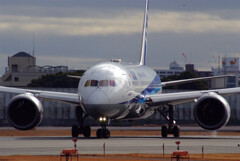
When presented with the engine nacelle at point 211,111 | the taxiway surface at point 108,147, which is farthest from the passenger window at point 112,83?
the engine nacelle at point 211,111

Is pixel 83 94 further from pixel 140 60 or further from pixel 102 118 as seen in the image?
pixel 140 60

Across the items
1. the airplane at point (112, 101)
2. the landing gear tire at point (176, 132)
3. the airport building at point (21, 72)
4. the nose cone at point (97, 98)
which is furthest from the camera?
the airport building at point (21, 72)

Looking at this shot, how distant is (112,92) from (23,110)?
649cm

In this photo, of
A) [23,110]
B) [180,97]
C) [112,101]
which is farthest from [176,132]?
[23,110]

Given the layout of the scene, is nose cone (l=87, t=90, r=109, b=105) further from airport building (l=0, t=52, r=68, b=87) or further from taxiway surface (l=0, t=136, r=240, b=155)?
airport building (l=0, t=52, r=68, b=87)

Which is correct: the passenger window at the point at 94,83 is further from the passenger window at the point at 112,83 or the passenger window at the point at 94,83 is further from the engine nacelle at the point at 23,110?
the engine nacelle at the point at 23,110

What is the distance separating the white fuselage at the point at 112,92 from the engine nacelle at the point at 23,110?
3296 millimetres

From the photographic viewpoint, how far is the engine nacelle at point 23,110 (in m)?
56.2

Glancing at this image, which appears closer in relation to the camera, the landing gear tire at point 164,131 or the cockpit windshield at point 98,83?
the cockpit windshield at point 98,83

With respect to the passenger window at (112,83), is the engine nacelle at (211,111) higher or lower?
lower

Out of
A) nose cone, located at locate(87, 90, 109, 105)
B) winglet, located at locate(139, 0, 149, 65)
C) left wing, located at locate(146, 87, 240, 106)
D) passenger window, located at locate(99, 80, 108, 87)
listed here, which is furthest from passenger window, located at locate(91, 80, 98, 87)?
winglet, located at locate(139, 0, 149, 65)

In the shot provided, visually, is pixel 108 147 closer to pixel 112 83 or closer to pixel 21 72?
pixel 112 83

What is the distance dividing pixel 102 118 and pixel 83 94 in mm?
2271

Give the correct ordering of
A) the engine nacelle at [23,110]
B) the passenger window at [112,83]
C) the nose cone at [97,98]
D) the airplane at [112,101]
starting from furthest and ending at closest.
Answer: the engine nacelle at [23,110] < the passenger window at [112,83] < the airplane at [112,101] < the nose cone at [97,98]
